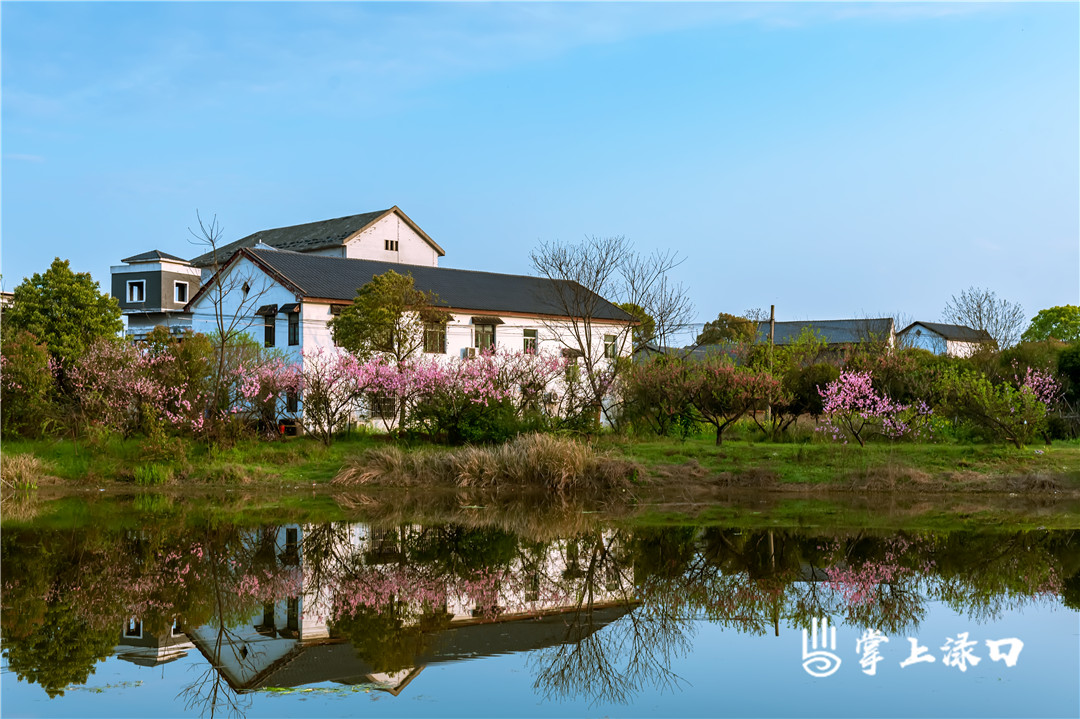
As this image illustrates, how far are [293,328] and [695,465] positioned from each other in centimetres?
1864

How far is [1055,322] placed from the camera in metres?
64.1

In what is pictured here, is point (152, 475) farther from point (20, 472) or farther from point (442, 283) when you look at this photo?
point (442, 283)

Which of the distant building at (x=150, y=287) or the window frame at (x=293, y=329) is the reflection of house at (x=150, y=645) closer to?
the window frame at (x=293, y=329)

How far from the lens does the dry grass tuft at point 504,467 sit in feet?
65.2

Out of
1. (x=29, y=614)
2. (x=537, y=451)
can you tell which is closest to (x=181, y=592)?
(x=29, y=614)

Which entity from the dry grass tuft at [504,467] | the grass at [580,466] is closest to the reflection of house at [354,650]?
the dry grass tuft at [504,467]

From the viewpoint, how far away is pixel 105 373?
22719 mm

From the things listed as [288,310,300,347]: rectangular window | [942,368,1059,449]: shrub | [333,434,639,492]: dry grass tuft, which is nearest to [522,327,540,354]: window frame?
[288,310,300,347]: rectangular window

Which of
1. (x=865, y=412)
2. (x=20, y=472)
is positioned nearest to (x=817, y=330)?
(x=865, y=412)

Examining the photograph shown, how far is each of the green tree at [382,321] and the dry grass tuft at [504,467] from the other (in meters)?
8.22

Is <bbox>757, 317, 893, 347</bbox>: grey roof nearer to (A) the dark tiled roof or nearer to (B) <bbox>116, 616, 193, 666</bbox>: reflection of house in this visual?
(A) the dark tiled roof

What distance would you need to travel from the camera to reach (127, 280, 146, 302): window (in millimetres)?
49062

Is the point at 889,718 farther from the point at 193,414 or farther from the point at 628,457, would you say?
the point at 193,414

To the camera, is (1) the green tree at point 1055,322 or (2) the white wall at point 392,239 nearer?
(2) the white wall at point 392,239
